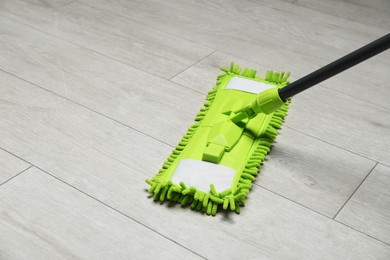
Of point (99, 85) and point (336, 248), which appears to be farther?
point (99, 85)

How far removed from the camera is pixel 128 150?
118cm

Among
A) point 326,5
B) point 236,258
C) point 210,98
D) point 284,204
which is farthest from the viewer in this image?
point 326,5

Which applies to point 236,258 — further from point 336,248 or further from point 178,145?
point 178,145

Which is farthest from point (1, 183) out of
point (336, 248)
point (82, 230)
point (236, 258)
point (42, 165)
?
point (336, 248)

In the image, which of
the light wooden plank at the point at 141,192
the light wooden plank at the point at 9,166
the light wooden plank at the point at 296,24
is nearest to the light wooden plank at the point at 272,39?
the light wooden plank at the point at 296,24

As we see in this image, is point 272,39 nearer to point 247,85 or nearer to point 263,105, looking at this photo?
point 247,85

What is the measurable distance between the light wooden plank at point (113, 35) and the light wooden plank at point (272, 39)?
48 millimetres

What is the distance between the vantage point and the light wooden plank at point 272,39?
1488 millimetres

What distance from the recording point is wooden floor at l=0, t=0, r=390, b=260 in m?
0.99

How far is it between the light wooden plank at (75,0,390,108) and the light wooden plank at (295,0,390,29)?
0.16 ft

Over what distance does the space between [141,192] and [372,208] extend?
414 millimetres

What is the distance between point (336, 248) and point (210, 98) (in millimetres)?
481

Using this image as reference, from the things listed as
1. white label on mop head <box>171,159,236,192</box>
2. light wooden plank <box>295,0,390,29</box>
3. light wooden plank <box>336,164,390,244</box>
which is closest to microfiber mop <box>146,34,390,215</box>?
white label on mop head <box>171,159,236,192</box>

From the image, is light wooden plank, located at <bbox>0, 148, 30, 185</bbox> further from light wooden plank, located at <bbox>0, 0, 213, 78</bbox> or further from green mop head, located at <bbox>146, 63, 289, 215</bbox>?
light wooden plank, located at <bbox>0, 0, 213, 78</bbox>
